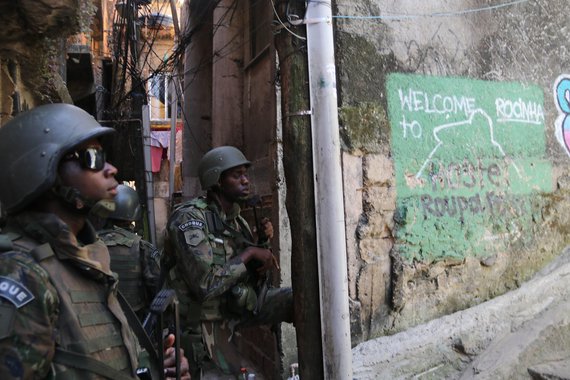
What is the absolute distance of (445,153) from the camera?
419 cm

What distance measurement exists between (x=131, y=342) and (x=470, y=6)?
4265mm

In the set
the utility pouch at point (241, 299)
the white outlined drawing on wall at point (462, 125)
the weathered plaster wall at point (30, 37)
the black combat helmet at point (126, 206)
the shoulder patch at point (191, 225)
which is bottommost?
the utility pouch at point (241, 299)

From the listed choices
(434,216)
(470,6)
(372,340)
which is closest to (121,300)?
(372,340)

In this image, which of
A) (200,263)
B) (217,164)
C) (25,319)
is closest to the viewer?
(25,319)

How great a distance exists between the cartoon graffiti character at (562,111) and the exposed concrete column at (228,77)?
3589mm

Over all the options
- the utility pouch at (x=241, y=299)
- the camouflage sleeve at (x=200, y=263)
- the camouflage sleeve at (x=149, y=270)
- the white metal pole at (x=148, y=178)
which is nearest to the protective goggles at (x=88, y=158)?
the camouflage sleeve at (x=200, y=263)

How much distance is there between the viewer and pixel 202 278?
3.02m

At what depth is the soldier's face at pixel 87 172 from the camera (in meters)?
1.62

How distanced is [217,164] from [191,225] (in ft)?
1.85

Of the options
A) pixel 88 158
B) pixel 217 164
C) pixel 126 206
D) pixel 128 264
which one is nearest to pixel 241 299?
pixel 217 164

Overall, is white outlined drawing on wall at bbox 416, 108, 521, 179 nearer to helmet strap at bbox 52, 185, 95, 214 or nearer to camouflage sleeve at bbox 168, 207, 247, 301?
camouflage sleeve at bbox 168, 207, 247, 301

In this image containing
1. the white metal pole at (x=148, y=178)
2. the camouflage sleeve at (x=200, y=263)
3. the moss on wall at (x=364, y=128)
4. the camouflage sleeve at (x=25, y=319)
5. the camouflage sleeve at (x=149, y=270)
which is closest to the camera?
the camouflage sleeve at (x=25, y=319)

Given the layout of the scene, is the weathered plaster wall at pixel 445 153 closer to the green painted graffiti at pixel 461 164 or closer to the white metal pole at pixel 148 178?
the green painted graffiti at pixel 461 164

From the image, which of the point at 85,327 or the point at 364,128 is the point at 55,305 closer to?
the point at 85,327
